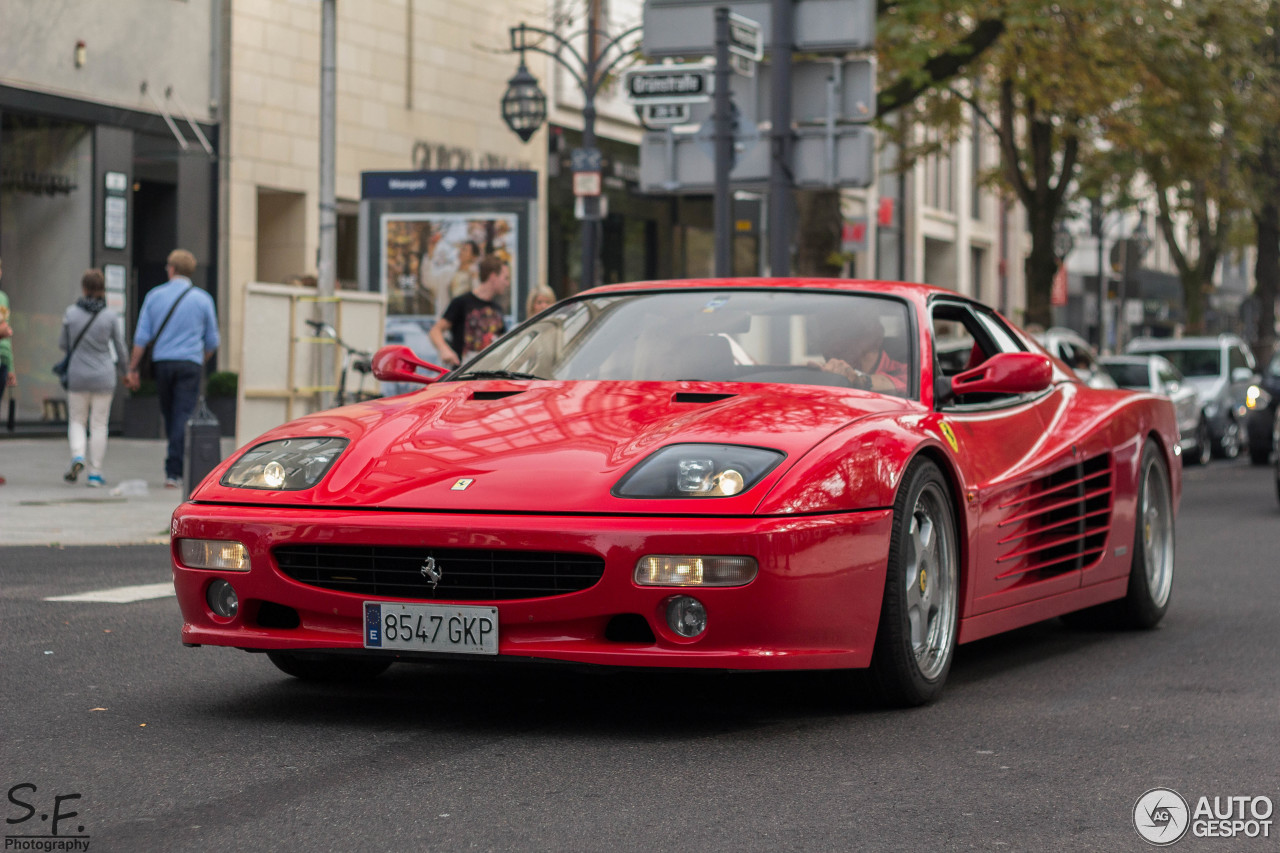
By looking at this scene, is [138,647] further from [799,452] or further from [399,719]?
[799,452]

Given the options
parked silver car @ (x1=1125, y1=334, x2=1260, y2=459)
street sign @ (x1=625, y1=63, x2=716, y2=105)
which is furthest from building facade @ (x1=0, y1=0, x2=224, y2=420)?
parked silver car @ (x1=1125, y1=334, x2=1260, y2=459)

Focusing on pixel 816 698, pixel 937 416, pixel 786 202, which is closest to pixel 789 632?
pixel 816 698

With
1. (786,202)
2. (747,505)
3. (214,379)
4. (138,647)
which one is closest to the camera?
(747,505)

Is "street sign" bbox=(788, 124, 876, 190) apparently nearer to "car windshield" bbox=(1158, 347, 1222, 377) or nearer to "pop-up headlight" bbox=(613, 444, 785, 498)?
"pop-up headlight" bbox=(613, 444, 785, 498)

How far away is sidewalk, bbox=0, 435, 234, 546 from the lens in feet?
36.5

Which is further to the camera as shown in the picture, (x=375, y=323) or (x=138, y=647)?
(x=375, y=323)

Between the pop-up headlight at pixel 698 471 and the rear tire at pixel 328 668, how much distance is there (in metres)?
1.29

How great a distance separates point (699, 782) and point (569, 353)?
2.10 metres

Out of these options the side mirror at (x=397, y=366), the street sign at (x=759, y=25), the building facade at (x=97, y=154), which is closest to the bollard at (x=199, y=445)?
the side mirror at (x=397, y=366)

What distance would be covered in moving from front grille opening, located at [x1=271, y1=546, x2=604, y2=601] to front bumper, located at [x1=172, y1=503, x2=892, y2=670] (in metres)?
0.03

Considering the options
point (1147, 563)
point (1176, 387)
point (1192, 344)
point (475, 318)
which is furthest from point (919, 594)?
point (1192, 344)

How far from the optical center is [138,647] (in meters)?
6.70

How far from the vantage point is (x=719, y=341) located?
6145mm

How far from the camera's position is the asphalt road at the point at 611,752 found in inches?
158
